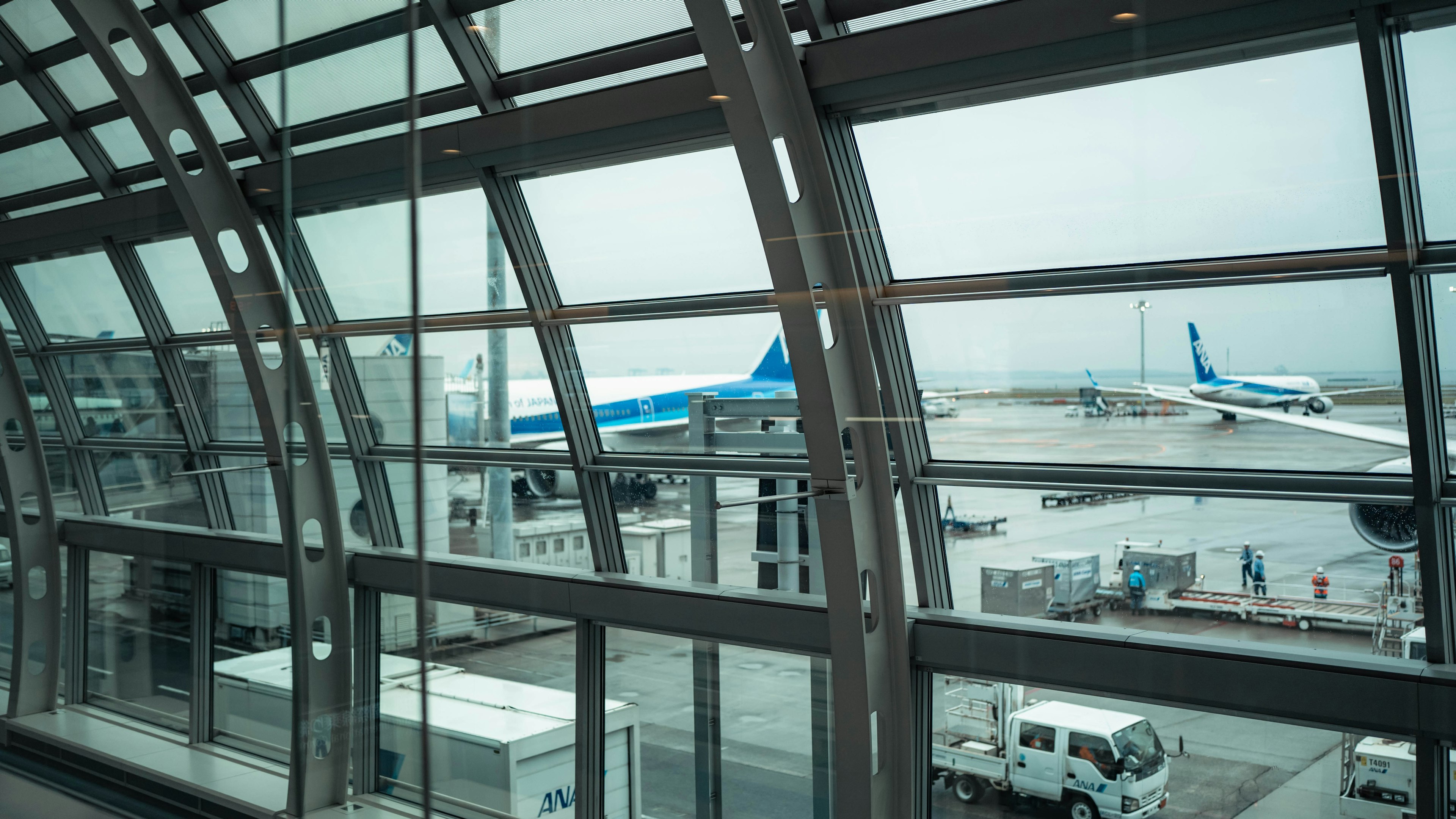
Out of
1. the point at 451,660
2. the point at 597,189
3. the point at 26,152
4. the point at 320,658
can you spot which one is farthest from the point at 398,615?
the point at 597,189

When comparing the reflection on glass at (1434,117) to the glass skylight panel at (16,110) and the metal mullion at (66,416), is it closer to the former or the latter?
the glass skylight panel at (16,110)

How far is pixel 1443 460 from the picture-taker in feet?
14.8

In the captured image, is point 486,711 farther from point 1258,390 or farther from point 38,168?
point 1258,390

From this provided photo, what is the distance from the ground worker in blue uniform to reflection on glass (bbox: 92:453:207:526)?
466 centimetres

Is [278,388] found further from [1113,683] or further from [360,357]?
[1113,683]

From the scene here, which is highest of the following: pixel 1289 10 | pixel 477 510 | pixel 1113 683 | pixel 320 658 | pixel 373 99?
pixel 1289 10

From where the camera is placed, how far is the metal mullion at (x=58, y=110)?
272cm

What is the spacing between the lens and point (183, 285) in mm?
2650

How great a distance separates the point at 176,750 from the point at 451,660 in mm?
793

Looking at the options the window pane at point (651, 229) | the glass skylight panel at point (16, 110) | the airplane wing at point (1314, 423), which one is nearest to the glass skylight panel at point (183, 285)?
the glass skylight panel at point (16, 110)

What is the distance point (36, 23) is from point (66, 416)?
3.85ft

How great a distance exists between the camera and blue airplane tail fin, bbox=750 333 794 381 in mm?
6273

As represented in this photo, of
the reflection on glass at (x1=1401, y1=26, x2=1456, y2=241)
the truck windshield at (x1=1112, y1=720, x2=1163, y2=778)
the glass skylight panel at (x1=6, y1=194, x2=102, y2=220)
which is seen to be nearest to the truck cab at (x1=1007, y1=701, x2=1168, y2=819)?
the truck windshield at (x1=1112, y1=720, x2=1163, y2=778)

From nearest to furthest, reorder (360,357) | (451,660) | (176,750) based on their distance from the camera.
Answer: (360,357) < (176,750) < (451,660)
